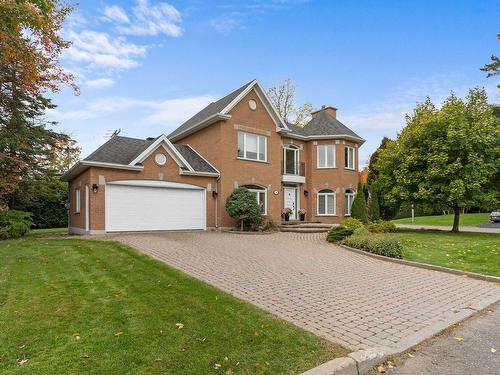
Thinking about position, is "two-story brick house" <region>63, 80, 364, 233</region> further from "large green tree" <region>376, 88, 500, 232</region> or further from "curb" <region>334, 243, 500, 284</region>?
"curb" <region>334, 243, 500, 284</region>

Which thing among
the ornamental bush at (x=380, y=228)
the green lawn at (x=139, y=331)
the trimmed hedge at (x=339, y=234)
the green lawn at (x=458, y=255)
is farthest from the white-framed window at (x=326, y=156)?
the green lawn at (x=139, y=331)

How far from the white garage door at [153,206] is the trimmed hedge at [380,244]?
865 cm

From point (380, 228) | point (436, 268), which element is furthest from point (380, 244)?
point (380, 228)

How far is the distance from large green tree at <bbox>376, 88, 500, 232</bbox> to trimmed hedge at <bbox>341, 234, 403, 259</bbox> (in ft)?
26.2

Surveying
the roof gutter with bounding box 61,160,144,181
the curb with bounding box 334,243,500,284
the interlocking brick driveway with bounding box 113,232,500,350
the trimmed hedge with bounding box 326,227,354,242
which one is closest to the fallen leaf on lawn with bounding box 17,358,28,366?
the interlocking brick driveway with bounding box 113,232,500,350

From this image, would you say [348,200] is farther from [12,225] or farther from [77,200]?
[12,225]

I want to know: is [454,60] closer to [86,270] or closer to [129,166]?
[129,166]

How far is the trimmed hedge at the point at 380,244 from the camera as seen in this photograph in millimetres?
11305

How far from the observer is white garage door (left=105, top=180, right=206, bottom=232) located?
15.9 metres

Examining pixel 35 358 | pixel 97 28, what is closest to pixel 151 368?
pixel 35 358

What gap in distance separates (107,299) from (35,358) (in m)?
2.11

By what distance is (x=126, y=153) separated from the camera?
17.2 m

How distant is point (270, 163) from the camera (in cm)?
2127

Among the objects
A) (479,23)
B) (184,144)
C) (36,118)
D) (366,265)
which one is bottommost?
(366,265)
